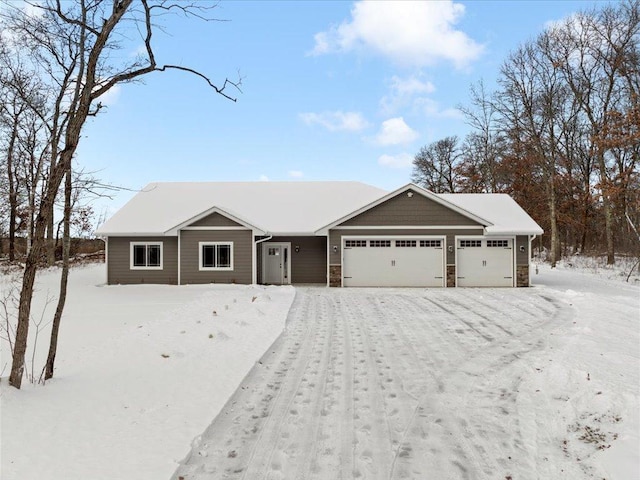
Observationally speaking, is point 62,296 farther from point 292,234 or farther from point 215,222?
point 292,234

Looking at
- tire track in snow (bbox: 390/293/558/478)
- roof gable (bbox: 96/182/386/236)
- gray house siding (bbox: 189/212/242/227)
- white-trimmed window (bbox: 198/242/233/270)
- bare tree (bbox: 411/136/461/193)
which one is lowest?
tire track in snow (bbox: 390/293/558/478)

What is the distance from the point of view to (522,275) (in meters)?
17.6

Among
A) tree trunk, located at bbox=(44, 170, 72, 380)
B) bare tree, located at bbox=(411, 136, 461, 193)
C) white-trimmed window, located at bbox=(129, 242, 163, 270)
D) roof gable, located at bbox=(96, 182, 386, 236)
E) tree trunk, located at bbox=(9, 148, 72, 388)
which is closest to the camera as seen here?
tree trunk, located at bbox=(9, 148, 72, 388)

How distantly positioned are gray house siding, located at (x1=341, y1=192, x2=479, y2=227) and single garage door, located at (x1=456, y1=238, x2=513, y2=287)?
1029 mm

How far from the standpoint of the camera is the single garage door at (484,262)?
1773 centimetres

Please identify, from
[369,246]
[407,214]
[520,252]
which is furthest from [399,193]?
[520,252]

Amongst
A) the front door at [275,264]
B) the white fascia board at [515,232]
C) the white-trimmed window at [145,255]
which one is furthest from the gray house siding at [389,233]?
the white-trimmed window at [145,255]

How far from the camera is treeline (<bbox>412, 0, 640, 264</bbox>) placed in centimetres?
2259

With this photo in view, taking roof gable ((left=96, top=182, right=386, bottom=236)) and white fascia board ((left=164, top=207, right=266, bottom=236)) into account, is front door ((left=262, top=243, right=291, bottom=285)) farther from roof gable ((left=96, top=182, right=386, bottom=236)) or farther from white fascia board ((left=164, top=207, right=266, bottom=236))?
white fascia board ((left=164, top=207, right=266, bottom=236))

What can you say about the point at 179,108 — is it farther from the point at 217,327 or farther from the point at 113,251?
the point at 217,327

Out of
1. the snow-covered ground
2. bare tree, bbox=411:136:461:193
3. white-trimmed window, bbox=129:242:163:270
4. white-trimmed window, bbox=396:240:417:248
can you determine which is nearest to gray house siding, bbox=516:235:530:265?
white-trimmed window, bbox=396:240:417:248

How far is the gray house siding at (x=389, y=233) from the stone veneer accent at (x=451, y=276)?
212mm

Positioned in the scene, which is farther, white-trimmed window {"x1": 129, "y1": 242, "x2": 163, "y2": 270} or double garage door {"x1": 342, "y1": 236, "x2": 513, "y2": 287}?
white-trimmed window {"x1": 129, "y1": 242, "x2": 163, "y2": 270}

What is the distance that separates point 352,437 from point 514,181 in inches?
1362
